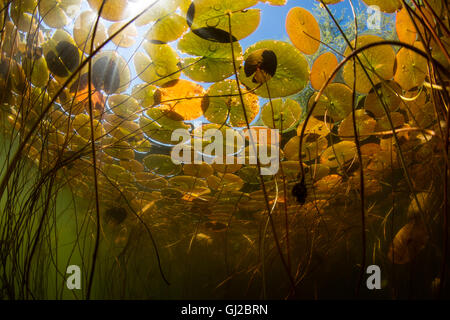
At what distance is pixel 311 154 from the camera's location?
3.67 feet

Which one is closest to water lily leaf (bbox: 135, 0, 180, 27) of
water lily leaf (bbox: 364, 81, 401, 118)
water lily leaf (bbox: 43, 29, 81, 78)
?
water lily leaf (bbox: 43, 29, 81, 78)

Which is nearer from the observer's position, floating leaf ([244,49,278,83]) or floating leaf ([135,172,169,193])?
floating leaf ([244,49,278,83])

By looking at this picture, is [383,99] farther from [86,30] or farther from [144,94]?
[86,30]

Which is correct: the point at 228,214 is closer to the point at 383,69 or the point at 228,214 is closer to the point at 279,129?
the point at 279,129

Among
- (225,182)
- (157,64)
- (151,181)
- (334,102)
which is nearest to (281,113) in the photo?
(334,102)

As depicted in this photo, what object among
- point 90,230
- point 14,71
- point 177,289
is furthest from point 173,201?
point 177,289

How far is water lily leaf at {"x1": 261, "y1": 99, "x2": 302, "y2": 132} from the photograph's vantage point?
78cm

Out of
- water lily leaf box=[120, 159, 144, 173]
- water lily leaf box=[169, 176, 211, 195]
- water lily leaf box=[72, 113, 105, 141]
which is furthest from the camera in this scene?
water lily leaf box=[169, 176, 211, 195]

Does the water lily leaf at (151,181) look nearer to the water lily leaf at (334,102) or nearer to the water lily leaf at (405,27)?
the water lily leaf at (334,102)

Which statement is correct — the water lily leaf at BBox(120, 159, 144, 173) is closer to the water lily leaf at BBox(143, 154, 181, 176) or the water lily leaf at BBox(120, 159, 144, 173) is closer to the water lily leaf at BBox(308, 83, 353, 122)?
the water lily leaf at BBox(143, 154, 181, 176)

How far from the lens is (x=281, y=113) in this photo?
0.80 metres

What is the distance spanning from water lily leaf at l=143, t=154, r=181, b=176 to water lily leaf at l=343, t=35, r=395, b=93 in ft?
2.99

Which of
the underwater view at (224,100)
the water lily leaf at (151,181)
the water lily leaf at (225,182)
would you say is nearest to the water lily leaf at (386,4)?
the underwater view at (224,100)
